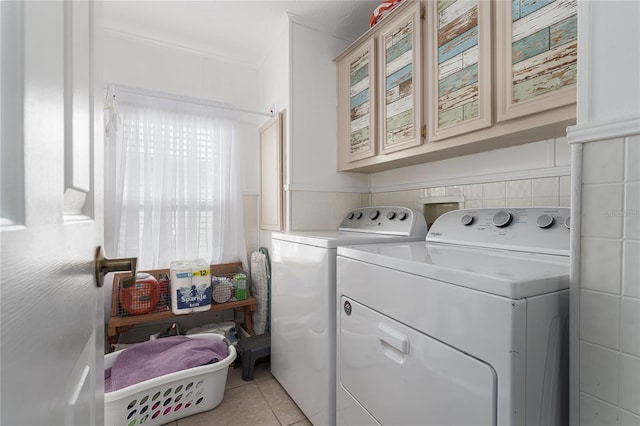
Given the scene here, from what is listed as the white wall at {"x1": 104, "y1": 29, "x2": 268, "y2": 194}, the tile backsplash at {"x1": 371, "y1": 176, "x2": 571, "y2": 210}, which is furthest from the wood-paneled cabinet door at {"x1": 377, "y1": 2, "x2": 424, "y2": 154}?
the white wall at {"x1": 104, "y1": 29, "x2": 268, "y2": 194}

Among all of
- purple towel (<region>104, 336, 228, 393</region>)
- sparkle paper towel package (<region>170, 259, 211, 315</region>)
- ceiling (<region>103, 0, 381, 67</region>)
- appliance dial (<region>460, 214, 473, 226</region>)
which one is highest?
ceiling (<region>103, 0, 381, 67</region>)

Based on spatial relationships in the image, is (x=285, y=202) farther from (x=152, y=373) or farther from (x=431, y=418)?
(x=431, y=418)

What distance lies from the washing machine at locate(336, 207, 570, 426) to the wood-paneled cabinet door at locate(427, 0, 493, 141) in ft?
1.56

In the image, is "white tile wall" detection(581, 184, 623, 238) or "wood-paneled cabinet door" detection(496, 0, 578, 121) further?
"wood-paneled cabinet door" detection(496, 0, 578, 121)

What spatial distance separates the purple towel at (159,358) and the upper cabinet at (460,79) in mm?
1590

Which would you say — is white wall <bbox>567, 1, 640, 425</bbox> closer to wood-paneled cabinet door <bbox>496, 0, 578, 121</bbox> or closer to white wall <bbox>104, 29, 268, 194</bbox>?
wood-paneled cabinet door <bbox>496, 0, 578, 121</bbox>

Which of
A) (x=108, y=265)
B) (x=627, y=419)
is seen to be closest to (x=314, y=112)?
(x=108, y=265)

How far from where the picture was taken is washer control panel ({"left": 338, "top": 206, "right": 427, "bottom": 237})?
5.43 feet

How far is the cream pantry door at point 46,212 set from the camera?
23cm

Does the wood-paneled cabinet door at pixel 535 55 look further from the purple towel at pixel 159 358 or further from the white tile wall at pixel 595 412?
the purple towel at pixel 159 358

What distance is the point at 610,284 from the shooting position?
26.3 inches

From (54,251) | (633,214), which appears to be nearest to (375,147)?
(633,214)

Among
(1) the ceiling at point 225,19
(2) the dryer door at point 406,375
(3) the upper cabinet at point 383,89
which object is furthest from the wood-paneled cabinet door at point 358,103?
(2) the dryer door at point 406,375

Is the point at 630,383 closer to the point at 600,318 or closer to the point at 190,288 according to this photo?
the point at 600,318
